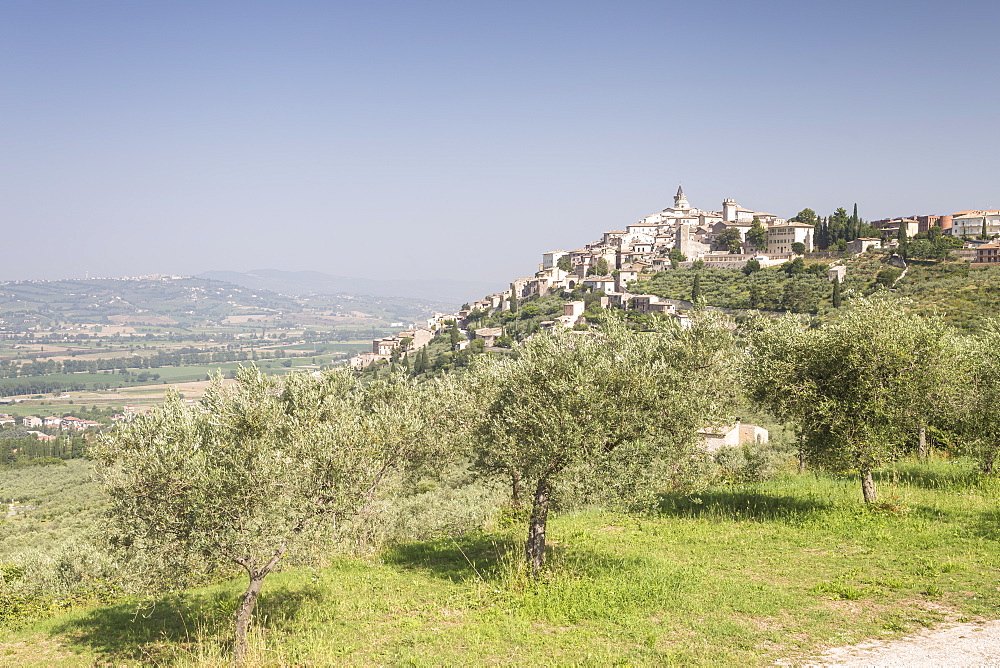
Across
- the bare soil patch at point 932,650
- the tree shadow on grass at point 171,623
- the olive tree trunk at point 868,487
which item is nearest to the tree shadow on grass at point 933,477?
the olive tree trunk at point 868,487

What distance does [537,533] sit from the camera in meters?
13.4

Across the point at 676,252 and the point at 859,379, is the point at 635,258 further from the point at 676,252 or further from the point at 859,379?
the point at 859,379

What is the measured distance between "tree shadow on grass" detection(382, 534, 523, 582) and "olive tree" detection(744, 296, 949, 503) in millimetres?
8252

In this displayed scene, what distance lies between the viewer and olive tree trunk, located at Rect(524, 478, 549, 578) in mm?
13000

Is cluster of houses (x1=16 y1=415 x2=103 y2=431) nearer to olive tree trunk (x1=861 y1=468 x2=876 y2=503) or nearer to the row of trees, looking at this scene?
the row of trees

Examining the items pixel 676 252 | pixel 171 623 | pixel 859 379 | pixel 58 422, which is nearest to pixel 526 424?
pixel 171 623

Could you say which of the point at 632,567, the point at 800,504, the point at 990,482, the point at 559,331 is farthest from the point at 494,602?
the point at 990,482

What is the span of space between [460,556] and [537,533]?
3.21 m

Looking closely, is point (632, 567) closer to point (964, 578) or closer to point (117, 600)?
point (964, 578)

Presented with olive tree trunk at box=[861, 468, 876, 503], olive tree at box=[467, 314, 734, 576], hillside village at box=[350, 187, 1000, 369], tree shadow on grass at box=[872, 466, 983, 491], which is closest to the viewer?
olive tree at box=[467, 314, 734, 576]

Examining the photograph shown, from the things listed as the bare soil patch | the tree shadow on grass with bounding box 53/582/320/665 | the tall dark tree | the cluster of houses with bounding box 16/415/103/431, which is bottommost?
the cluster of houses with bounding box 16/415/103/431

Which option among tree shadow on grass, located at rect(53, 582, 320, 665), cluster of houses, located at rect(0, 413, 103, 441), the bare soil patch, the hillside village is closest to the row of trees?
tree shadow on grass, located at rect(53, 582, 320, 665)

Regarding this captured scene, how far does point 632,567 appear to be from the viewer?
13.4 m

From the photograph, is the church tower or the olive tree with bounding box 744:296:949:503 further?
the church tower
